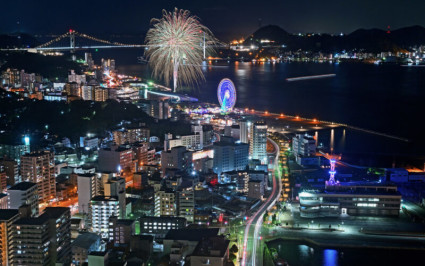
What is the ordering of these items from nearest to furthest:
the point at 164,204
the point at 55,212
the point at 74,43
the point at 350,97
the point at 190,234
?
the point at 55,212
the point at 190,234
the point at 164,204
the point at 350,97
the point at 74,43

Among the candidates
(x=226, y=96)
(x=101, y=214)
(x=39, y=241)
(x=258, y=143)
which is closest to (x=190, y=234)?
(x=101, y=214)

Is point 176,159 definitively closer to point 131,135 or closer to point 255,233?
point 131,135

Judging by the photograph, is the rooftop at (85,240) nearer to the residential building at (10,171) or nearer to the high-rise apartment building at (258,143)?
the residential building at (10,171)

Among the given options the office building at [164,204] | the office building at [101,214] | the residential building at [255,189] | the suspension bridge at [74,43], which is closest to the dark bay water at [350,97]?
the suspension bridge at [74,43]

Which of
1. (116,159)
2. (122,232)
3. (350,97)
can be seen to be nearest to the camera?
(122,232)

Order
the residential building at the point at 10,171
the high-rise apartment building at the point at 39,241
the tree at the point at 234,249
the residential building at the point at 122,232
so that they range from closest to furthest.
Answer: the high-rise apartment building at the point at 39,241 < the tree at the point at 234,249 < the residential building at the point at 122,232 < the residential building at the point at 10,171

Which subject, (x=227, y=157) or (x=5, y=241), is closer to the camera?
(x=5, y=241)
